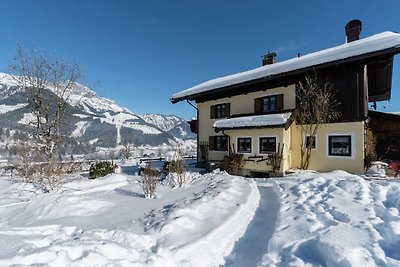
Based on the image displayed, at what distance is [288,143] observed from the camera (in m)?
13.5

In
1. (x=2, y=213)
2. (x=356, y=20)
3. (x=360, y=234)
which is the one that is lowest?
(x=2, y=213)

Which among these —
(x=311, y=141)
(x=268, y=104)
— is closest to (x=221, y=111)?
(x=268, y=104)

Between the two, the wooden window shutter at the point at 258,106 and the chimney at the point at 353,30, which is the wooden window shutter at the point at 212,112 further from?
the chimney at the point at 353,30

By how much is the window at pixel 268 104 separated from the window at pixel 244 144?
2.24 meters

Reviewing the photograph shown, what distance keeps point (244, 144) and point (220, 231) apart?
414 inches

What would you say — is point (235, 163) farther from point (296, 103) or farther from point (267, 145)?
point (296, 103)

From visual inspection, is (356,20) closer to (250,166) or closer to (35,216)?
(250,166)

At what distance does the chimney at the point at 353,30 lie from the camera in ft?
51.4

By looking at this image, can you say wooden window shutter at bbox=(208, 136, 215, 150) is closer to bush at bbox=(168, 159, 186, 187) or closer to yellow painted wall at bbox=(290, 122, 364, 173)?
yellow painted wall at bbox=(290, 122, 364, 173)

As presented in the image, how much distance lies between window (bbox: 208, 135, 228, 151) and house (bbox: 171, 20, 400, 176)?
77 mm

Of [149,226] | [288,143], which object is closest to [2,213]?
Answer: [149,226]

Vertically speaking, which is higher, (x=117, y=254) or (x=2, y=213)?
(x=117, y=254)

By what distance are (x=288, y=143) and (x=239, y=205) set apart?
852 cm

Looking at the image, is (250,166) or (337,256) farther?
(250,166)
